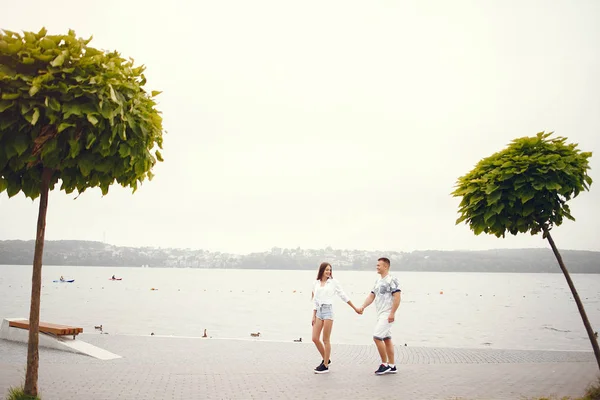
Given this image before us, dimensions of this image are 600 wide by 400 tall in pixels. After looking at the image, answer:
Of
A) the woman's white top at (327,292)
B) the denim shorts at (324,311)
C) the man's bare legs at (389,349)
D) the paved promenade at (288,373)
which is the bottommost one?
the paved promenade at (288,373)

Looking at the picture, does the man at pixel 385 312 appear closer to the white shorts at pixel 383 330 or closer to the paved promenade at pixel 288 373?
the white shorts at pixel 383 330

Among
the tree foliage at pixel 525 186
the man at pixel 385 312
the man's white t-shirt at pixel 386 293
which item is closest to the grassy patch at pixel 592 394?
the tree foliage at pixel 525 186

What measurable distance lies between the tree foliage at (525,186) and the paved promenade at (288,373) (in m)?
3.01

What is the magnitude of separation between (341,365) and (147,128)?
7.43 m

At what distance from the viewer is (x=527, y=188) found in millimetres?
8609

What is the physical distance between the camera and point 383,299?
35.0ft

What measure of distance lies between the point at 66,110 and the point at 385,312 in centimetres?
724

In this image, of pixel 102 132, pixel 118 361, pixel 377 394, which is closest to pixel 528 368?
pixel 377 394

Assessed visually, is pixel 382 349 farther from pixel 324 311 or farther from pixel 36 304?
pixel 36 304

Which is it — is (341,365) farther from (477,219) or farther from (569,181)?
(569,181)

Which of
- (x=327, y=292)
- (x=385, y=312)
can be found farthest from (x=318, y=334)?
(x=385, y=312)

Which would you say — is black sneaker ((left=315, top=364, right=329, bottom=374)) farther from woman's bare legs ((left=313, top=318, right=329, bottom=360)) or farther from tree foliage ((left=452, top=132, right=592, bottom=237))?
tree foliage ((left=452, top=132, right=592, bottom=237))

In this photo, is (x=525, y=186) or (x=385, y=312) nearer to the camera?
(x=525, y=186)

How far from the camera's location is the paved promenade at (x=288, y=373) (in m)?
8.66
